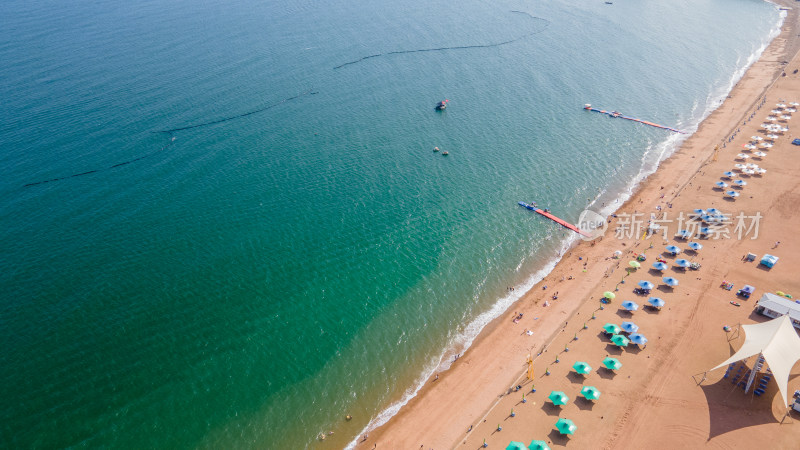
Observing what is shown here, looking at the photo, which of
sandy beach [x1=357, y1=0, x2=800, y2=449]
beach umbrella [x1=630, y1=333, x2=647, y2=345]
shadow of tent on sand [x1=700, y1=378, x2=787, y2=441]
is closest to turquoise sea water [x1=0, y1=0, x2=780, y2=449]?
sandy beach [x1=357, y1=0, x2=800, y2=449]

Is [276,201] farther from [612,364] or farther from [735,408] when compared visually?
[735,408]

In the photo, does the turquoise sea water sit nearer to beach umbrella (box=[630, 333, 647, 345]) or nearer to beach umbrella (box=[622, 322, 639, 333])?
beach umbrella (box=[622, 322, 639, 333])

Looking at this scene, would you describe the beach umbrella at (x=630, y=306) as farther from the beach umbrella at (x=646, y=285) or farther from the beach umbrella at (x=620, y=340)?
the beach umbrella at (x=620, y=340)

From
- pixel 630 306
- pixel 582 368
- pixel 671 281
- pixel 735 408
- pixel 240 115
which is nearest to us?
pixel 735 408

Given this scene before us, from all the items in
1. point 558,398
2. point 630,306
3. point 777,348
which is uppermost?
point 777,348

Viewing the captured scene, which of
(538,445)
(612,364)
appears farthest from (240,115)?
(538,445)

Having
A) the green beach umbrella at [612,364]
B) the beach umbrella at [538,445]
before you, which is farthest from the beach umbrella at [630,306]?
the beach umbrella at [538,445]
